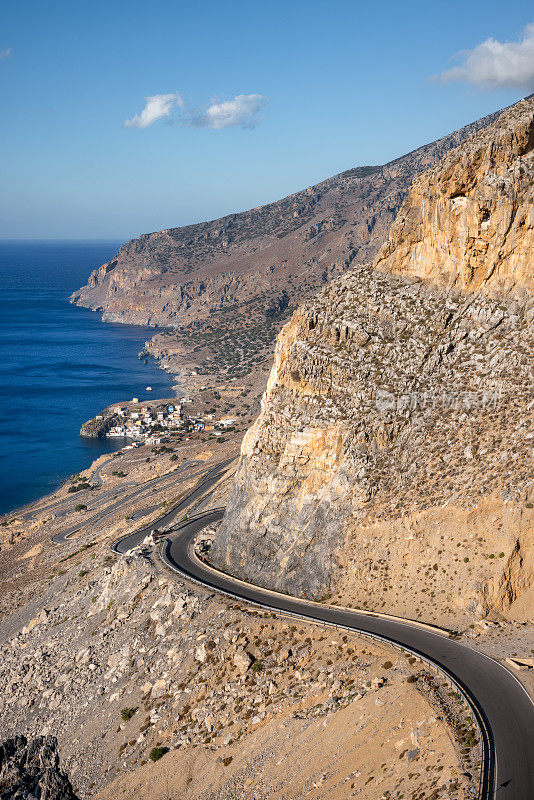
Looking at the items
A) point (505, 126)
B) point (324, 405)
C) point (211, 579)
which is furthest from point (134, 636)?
point (505, 126)

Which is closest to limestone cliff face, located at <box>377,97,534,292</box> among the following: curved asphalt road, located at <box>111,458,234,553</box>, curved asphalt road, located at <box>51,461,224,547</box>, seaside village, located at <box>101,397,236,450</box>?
curved asphalt road, located at <box>111,458,234,553</box>

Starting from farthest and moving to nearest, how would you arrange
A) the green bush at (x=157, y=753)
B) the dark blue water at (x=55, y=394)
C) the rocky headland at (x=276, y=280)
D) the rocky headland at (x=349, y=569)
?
the rocky headland at (x=276, y=280)
the dark blue water at (x=55, y=394)
the green bush at (x=157, y=753)
the rocky headland at (x=349, y=569)

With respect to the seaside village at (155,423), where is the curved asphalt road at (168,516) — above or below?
above

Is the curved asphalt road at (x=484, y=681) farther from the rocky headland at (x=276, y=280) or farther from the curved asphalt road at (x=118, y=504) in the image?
the rocky headland at (x=276, y=280)

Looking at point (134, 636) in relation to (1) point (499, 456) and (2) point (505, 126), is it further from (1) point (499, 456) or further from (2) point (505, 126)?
(2) point (505, 126)

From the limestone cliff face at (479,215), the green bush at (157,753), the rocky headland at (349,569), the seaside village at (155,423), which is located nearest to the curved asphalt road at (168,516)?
the rocky headland at (349,569)

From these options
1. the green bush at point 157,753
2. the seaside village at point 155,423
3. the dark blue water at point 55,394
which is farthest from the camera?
the seaside village at point 155,423
